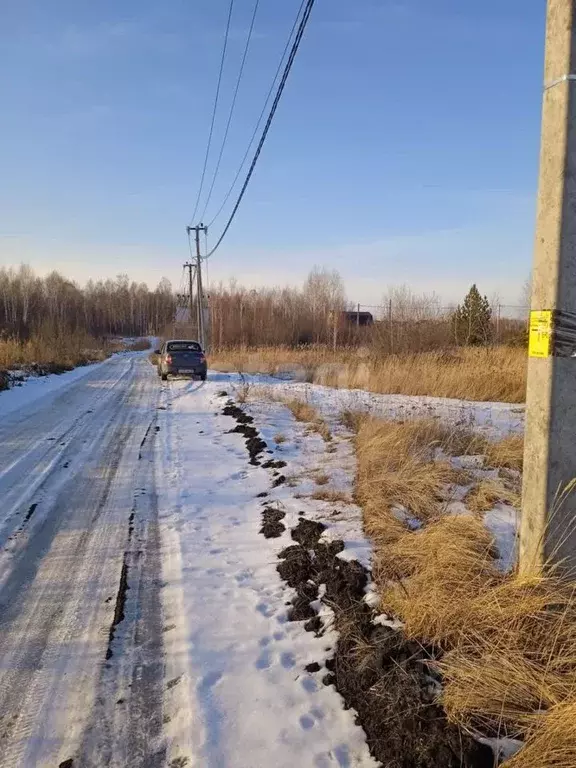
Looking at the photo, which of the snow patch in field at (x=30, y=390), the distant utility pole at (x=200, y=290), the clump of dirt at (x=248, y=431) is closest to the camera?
the clump of dirt at (x=248, y=431)

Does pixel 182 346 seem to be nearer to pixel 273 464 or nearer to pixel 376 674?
pixel 273 464

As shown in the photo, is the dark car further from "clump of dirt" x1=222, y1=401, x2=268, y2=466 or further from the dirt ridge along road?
the dirt ridge along road

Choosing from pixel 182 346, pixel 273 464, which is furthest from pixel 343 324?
pixel 273 464

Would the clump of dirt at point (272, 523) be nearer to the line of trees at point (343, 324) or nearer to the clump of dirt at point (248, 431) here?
the clump of dirt at point (248, 431)

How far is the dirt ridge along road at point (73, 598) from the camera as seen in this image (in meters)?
2.63

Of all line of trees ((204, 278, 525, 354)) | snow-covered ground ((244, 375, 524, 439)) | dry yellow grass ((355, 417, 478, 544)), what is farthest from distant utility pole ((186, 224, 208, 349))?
dry yellow grass ((355, 417, 478, 544))

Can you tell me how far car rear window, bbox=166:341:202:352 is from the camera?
68.8 ft

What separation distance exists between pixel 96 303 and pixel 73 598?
104213mm

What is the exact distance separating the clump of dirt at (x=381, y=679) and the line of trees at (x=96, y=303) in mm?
63962

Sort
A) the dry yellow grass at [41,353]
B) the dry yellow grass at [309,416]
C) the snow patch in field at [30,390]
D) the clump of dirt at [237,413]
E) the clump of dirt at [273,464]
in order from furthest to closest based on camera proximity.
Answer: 1. the dry yellow grass at [41,353]
2. the snow patch in field at [30,390]
3. the clump of dirt at [237,413]
4. the dry yellow grass at [309,416]
5. the clump of dirt at [273,464]

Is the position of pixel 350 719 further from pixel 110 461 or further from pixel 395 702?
pixel 110 461

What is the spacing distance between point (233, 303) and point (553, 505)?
44.5 meters

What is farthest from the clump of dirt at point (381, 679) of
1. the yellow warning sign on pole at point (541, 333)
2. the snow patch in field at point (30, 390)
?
the snow patch in field at point (30, 390)

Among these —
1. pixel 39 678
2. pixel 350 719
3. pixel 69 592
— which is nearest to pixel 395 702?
pixel 350 719
